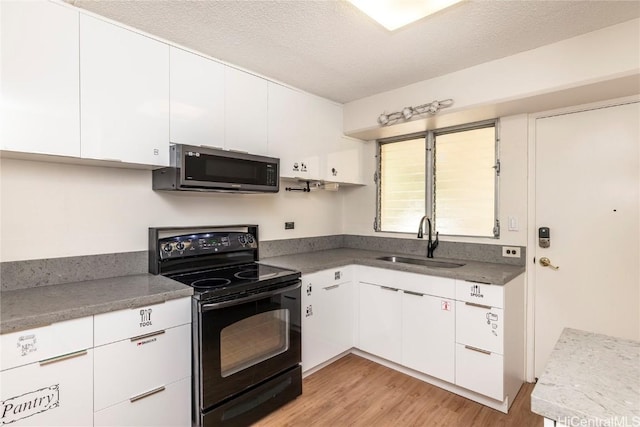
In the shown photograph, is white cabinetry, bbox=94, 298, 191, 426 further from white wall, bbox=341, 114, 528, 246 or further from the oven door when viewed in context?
white wall, bbox=341, 114, 528, 246

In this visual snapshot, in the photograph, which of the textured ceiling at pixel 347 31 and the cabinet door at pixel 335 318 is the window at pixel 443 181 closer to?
the textured ceiling at pixel 347 31

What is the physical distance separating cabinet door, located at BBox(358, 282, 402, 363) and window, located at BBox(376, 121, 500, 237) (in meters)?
0.82

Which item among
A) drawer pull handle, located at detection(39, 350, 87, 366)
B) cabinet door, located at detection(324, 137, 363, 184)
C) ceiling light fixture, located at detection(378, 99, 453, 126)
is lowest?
drawer pull handle, located at detection(39, 350, 87, 366)

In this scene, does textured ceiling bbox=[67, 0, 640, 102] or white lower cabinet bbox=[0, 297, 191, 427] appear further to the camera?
textured ceiling bbox=[67, 0, 640, 102]

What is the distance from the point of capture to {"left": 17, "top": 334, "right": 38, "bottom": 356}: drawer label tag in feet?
4.27

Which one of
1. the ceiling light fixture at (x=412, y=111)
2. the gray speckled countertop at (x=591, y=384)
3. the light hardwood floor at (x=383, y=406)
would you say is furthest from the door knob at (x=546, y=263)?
the gray speckled countertop at (x=591, y=384)

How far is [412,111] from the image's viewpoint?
268cm

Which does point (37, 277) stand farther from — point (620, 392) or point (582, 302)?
point (582, 302)

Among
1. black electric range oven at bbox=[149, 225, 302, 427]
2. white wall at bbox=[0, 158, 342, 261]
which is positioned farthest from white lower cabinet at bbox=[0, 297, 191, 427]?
white wall at bbox=[0, 158, 342, 261]

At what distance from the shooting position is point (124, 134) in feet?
5.92

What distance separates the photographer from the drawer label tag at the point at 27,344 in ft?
4.27

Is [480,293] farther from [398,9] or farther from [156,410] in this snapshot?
[156,410]

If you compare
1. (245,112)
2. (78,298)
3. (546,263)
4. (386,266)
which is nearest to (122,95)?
(245,112)

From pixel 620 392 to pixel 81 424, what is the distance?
1.99 m
